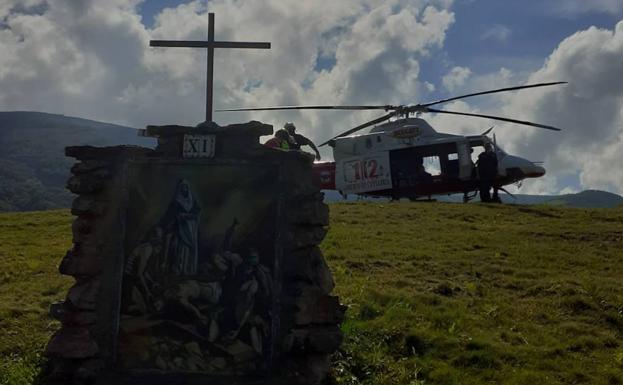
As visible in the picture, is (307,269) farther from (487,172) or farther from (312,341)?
(487,172)

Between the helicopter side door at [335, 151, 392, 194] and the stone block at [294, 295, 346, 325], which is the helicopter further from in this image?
the stone block at [294, 295, 346, 325]

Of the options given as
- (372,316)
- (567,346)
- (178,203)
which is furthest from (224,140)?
(567,346)

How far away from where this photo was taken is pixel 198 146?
27.4ft

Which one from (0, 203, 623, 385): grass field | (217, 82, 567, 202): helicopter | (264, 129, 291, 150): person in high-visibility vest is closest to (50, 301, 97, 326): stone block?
(0, 203, 623, 385): grass field

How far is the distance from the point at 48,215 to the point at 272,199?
1658 cm

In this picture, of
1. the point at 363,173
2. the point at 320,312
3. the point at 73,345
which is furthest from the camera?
the point at 363,173

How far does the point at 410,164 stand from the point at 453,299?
612 inches

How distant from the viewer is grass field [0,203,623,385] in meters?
9.34

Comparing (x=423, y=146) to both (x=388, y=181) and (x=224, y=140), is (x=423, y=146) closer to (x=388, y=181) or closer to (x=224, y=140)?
(x=388, y=181)

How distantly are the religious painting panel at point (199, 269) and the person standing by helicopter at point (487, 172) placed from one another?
19.3m

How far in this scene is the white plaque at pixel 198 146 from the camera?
27.3 ft

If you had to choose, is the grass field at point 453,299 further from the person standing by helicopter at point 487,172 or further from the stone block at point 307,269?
the person standing by helicopter at point 487,172

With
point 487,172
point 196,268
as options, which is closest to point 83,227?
point 196,268

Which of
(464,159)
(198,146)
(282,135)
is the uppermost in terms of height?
(464,159)
